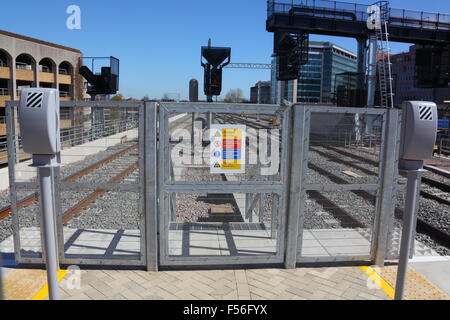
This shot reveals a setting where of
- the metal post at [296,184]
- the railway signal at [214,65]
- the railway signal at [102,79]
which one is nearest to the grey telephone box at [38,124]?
the metal post at [296,184]

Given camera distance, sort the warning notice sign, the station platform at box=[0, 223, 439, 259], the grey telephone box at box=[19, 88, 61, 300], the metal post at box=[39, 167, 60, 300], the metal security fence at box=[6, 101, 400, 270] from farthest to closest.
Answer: the station platform at box=[0, 223, 439, 259] → the warning notice sign → the metal security fence at box=[6, 101, 400, 270] → the metal post at box=[39, 167, 60, 300] → the grey telephone box at box=[19, 88, 61, 300]

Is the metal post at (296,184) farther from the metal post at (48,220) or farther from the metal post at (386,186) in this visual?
the metal post at (48,220)

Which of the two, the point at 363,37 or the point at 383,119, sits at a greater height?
the point at 363,37

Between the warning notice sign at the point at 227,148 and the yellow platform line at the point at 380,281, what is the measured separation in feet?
6.71

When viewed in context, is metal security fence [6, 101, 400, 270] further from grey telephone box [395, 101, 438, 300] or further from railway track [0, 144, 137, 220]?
grey telephone box [395, 101, 438, 300]

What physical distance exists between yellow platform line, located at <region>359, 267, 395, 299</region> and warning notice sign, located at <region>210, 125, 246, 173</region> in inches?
80.5

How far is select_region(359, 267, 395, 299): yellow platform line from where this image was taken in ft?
13.2

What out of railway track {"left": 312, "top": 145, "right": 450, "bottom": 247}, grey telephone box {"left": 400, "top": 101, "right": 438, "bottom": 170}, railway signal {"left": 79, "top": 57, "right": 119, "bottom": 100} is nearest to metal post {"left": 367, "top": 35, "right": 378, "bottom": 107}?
railway track {"left": 312, "top": 145, "right": 450, "bottom": 247}

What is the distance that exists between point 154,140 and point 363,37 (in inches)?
875

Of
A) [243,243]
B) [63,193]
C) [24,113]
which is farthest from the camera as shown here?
[63,193]
